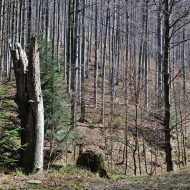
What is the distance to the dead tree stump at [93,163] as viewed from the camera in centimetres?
902

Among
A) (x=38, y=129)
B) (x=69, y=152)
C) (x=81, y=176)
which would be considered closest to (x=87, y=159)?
(x=81, y=176)

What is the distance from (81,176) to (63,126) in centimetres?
482

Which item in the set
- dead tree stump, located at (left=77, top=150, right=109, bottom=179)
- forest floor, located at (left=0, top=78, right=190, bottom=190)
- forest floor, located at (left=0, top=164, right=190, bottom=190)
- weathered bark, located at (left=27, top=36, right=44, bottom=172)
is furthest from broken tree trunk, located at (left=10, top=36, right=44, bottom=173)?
dead tree stump, located at (left=77, top=150, right=109, bottom=179)

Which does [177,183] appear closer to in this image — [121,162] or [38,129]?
[38,129]

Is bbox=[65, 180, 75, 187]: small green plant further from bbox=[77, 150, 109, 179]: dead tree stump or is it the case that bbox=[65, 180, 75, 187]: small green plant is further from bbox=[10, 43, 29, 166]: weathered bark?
bbox=[10, 43, 29, 166]: weathered bark

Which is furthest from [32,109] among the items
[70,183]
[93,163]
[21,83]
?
[93,163]

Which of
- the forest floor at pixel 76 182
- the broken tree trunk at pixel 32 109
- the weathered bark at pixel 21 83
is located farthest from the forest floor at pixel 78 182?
the weathered bark at pixel 21 83

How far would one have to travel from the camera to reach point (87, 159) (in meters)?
9.33

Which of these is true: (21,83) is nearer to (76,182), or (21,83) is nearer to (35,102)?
(35,102)

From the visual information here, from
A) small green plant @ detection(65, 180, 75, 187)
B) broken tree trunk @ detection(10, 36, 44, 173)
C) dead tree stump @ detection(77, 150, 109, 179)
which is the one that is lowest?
small green plant @ detection(65, 180, 75, 187)

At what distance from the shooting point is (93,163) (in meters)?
9.22

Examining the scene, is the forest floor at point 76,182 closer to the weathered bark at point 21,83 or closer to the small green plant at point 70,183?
the small green plant at point 70,183

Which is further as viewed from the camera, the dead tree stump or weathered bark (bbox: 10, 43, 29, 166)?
the dead tree stump

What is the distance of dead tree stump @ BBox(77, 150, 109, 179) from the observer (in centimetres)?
902
